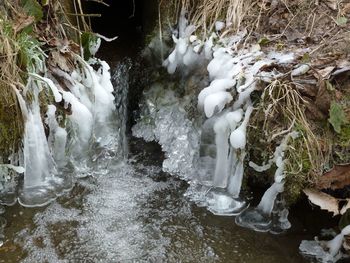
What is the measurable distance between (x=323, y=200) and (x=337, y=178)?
15 centimetres

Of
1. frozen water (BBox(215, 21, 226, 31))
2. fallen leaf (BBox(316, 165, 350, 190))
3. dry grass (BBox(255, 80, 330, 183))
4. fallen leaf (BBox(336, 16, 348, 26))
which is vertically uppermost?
fallen leaf (BBox(336, 16, 348, 26))

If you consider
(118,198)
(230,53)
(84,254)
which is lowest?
(84,254)

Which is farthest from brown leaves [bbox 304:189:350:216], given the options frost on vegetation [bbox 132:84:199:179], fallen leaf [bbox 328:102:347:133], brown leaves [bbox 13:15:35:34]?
brown leaves [bbox 13:15:35:34]

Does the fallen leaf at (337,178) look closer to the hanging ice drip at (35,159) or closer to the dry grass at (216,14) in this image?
the dry grass at (216,14)

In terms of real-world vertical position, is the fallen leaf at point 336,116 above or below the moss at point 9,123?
above

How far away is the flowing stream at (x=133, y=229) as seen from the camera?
272cm

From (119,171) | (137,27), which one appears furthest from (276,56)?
(137,27)

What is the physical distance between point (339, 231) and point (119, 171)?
151cm

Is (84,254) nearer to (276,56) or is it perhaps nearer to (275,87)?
(275,87)

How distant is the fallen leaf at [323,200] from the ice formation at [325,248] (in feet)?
0.40

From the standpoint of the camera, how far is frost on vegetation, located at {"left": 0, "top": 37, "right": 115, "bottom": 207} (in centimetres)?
307

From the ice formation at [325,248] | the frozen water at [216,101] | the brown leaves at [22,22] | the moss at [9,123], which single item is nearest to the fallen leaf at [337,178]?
the ice formation at [325,248]

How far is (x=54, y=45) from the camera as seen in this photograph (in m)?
3.50

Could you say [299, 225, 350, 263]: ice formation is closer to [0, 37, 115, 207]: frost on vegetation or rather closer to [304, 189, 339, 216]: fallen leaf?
[304, 189, 339, 216]: fallen leaf
